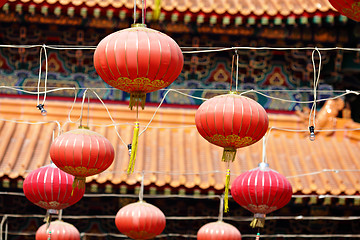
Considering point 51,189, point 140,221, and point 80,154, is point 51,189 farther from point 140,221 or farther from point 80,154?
point 140,221

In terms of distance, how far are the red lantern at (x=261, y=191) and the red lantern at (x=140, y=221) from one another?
3.22 feet

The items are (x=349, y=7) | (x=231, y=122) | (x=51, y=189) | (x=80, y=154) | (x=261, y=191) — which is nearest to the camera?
(x=349, y=7)

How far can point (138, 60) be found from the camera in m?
6.99

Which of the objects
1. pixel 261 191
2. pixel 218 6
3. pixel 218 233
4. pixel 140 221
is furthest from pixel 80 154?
pixel 218 6

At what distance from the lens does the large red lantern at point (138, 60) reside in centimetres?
699

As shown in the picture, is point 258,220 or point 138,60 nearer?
point 138,60

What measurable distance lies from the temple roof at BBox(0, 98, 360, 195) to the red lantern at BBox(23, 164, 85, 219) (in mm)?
864

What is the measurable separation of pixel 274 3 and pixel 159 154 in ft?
8.54

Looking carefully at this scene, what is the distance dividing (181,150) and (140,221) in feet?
6.08

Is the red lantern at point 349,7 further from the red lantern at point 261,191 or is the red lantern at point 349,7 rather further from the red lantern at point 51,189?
the red lantern at point 51,189

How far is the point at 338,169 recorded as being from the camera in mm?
10953

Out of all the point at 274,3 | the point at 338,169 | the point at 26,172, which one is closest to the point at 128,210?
the point at 26,172

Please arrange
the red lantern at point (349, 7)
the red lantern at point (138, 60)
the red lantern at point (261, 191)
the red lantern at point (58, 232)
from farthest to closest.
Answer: the red lantern at point (58, 232) → the red lantern at point (261, 191) → the red lantern at point (138, 60) → the red lantern at point (349, 7)

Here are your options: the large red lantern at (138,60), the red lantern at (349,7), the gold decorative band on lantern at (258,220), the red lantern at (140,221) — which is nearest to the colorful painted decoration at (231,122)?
the large red lantern at (138,60)
